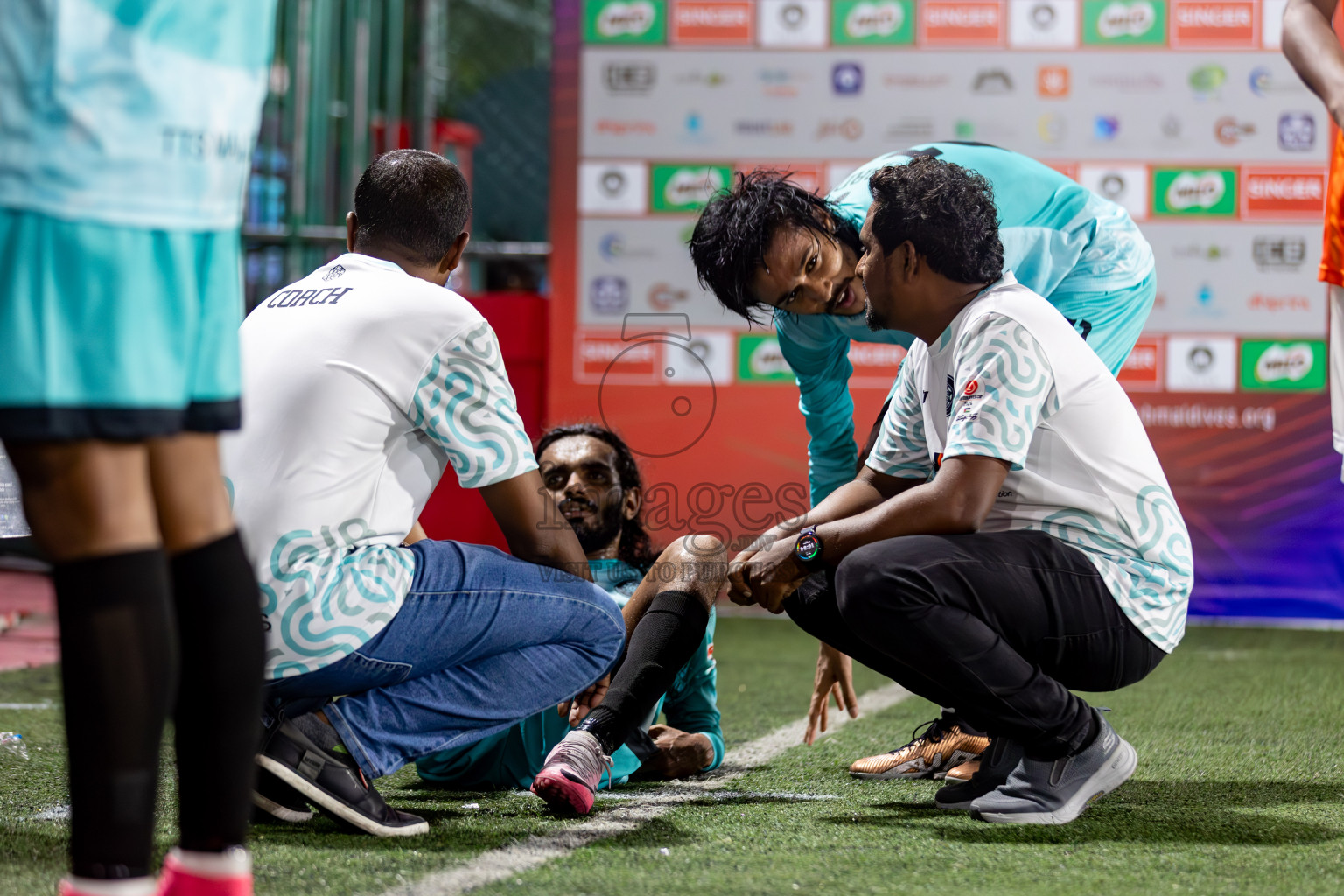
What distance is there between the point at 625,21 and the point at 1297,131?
2884 millimetres

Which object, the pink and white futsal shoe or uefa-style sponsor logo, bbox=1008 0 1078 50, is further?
uefa-style sponsor logo, bbox=1008 0 1078 50

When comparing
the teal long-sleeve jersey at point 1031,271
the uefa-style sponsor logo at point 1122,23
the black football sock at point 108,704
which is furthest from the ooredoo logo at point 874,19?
the black football sock at point 108,704

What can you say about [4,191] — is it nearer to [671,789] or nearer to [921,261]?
[921,261]

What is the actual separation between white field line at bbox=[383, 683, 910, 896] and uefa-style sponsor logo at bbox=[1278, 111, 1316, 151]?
3.92 metres

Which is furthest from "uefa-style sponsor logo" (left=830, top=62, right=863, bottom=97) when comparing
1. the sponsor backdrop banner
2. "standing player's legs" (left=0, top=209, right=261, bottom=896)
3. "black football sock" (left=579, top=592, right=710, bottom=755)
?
"standing player's legs" (left=0, top=209, right=261, bottom=896)

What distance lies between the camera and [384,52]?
24.7ft

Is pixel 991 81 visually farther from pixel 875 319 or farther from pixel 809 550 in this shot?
pixel 809 550

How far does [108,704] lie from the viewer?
49.1 inches

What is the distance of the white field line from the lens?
5.70 feet

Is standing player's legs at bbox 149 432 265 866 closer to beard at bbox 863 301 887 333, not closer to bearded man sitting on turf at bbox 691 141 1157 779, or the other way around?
beard at bbox 863 301 887 333

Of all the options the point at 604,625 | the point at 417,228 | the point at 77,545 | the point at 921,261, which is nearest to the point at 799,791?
the point at 604,625

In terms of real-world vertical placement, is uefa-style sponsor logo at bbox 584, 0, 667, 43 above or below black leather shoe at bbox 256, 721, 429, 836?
above

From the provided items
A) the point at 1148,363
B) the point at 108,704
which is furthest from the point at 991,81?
the point at 108,704

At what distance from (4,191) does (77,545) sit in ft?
1.08
